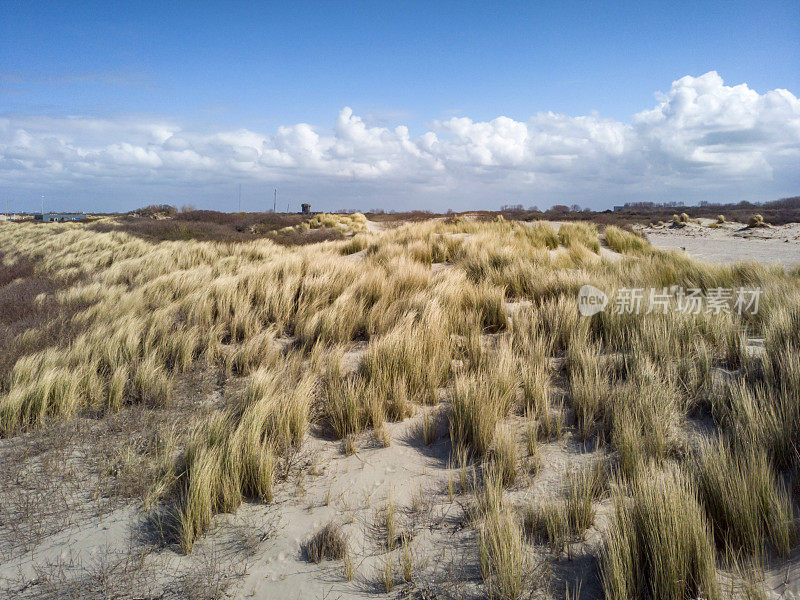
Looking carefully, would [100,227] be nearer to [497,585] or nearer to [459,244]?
[459,244]

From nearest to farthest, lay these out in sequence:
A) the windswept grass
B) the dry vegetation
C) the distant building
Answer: the windswept grass < the dry vegetation < the distant building

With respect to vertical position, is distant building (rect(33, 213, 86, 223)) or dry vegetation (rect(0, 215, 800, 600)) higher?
distant building (rect(33, 213, 86, 223))

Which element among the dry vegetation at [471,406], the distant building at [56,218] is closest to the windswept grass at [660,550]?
the dry vegetation at [471,406]

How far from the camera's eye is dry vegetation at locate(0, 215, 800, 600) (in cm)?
198

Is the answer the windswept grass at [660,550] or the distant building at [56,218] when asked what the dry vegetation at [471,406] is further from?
the distant building at [56,218]

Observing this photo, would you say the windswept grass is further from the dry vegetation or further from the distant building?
the distant building

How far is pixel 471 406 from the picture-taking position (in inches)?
121

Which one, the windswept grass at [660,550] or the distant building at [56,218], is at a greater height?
the distant building at [56,218]

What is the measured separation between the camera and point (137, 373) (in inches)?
157

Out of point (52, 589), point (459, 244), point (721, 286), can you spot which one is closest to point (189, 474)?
Result: point (52, 589)

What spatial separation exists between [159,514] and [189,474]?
282 mm

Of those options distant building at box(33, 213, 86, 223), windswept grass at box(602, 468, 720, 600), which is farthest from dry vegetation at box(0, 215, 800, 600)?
distant building at box(33, 213, 86, 223)

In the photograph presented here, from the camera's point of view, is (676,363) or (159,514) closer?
(159,514)

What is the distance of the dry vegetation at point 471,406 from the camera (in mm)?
1979
